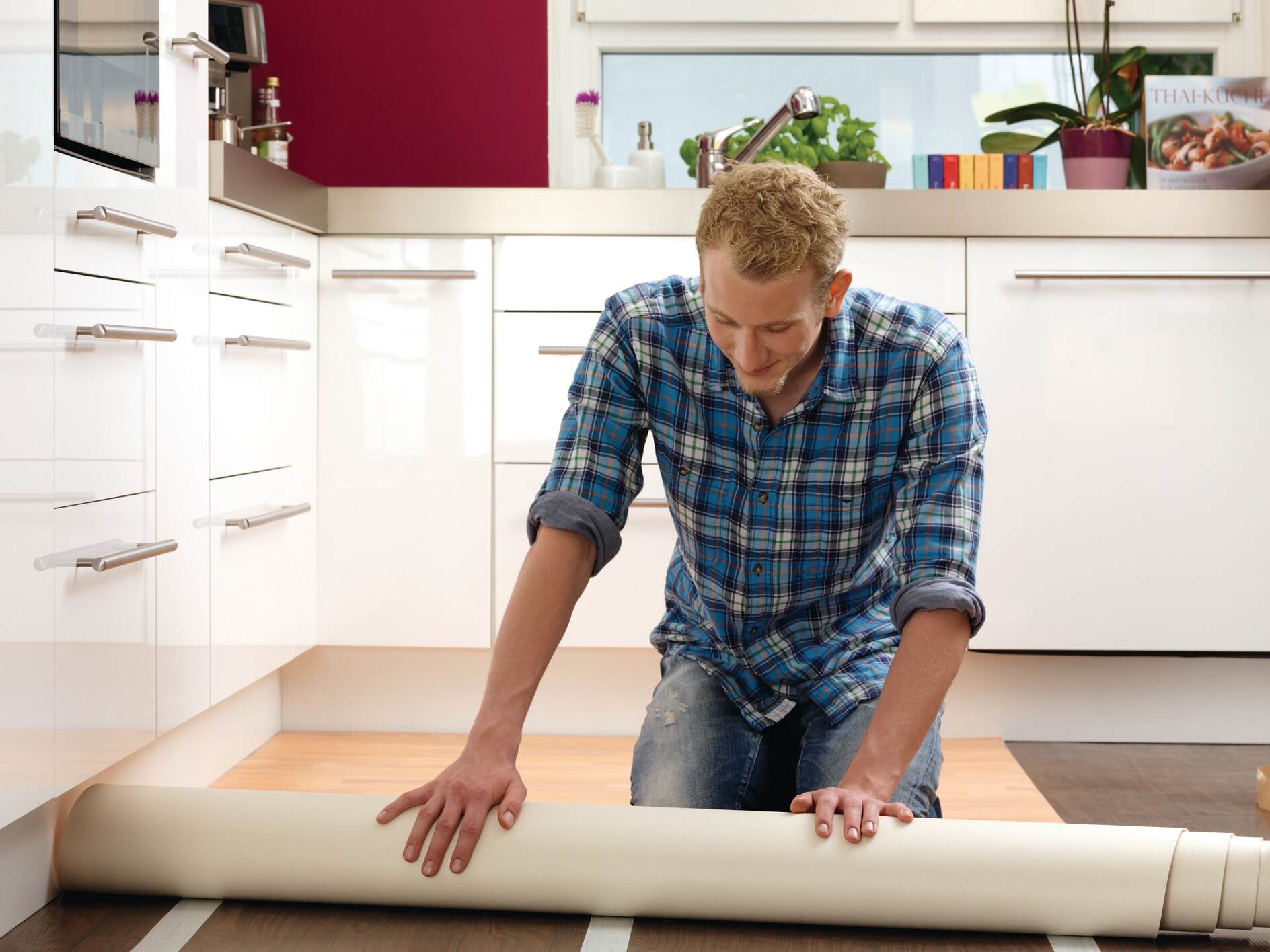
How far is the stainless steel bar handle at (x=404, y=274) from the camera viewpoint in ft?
8.77

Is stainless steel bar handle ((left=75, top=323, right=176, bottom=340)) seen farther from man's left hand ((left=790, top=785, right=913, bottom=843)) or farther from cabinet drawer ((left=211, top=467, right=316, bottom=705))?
man's left hand ((left=790, top=785, right=913, bottom=843))

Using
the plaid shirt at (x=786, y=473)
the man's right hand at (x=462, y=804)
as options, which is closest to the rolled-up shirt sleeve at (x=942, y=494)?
the plaid shirt at (x=786, y=473)

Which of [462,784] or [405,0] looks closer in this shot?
[462,784]

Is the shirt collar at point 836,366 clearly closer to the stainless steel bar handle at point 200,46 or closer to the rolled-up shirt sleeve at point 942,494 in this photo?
the rolled-up shirt sleeve at point 942,494

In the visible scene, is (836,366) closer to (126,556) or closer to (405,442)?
(126,556)

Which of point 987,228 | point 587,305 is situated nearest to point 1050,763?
point 987,228

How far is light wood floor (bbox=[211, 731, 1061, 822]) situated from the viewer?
236 cm

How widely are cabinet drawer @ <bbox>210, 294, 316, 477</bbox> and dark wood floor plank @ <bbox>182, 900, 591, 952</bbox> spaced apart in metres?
0.95

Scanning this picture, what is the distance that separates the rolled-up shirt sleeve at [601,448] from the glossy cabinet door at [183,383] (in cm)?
70

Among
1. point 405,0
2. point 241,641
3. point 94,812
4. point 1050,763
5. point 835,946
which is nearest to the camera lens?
point 835,946

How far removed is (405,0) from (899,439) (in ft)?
7.18

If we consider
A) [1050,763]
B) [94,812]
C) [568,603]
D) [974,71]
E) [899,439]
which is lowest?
[1050,763]

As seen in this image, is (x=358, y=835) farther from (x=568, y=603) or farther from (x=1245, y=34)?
(x=1245, y=34)

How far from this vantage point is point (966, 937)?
4.42ft
